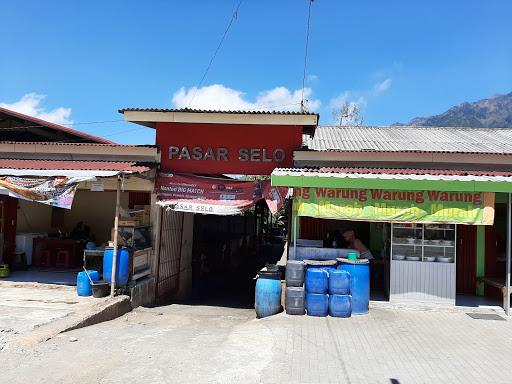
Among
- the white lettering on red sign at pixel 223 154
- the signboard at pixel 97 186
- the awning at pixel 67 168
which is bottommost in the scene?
the signboard at pixel 97 186

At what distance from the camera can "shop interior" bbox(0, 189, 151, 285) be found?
10.8 m

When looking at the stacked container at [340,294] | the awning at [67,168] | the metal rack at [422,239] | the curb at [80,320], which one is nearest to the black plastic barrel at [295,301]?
the stacked container at [340,294]

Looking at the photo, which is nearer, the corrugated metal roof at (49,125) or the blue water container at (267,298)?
the blue water container at (267,298)

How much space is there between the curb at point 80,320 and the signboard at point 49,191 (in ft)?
7.96

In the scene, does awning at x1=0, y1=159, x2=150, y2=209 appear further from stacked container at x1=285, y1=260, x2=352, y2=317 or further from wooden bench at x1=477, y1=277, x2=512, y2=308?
wooden bench at x1=477, y1=277, x2=512, y2=308

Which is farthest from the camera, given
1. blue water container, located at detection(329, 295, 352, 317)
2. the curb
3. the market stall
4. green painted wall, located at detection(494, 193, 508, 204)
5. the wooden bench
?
green painted wall, located at detection(494, 193, 508, 204)

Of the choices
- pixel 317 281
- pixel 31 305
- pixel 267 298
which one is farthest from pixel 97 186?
pixel 317 281

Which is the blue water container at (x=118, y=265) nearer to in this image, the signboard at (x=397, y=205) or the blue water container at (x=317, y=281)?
the signboard at (x=397, y=205)

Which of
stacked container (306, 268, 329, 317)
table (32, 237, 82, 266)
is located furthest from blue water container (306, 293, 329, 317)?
table (32, 237, 82, 266)

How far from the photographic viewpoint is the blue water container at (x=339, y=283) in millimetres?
8961

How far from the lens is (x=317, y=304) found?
8.97 m

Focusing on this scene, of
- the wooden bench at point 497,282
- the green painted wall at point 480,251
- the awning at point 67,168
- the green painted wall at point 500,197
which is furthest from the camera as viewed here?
the green painted wall at point 480,251

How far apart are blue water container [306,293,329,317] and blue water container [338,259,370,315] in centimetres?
60

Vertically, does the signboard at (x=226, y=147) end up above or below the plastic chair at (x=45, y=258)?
above
